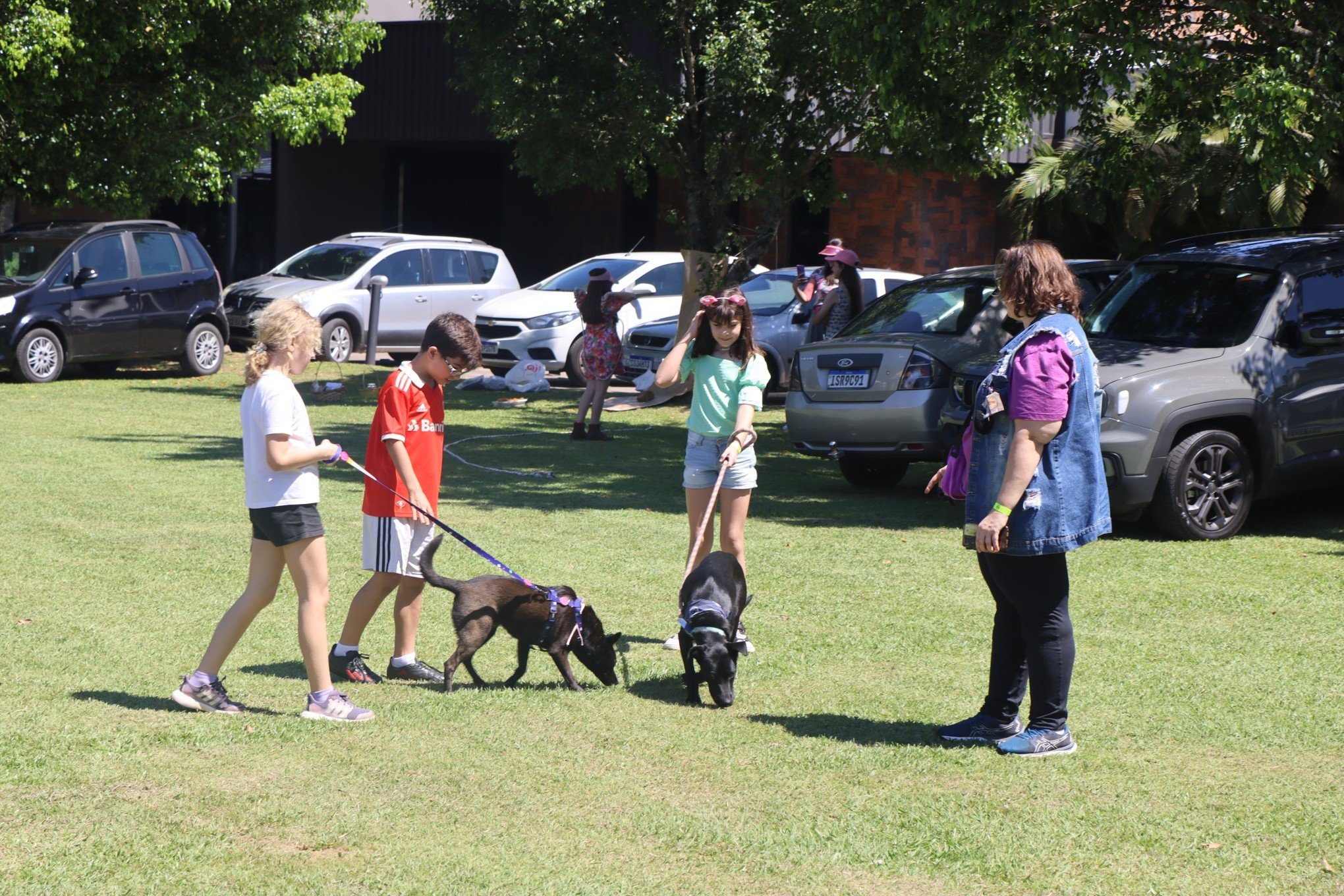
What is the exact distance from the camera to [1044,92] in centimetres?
1216

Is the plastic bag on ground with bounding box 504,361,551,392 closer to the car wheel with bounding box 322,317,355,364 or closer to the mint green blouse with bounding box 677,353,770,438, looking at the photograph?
the car wheel with bounding box 322,317,355,364

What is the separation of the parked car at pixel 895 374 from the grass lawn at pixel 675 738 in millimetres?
1361

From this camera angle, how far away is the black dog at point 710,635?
573cm

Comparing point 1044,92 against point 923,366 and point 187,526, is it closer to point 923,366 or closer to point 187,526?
point 923,366

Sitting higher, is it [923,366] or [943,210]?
[943,210]

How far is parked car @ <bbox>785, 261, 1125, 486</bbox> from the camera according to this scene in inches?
432

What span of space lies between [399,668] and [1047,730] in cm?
264

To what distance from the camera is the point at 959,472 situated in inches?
208

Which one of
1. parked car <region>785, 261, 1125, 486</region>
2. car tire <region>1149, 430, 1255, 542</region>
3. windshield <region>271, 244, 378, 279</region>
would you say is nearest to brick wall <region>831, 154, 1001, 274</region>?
windshield <region>271, 244, 378, 279</region>

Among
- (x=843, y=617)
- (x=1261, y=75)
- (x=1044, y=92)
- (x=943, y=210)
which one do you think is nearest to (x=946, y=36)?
(x=1044, y=92)

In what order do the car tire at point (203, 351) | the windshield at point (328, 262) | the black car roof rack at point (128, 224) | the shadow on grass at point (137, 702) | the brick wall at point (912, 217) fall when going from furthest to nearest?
the brick wall at point (912, 217)
the windshield at point (328, 262)
the car tire at point (203, 351)
the black car roof rack at point (128, 224)
the shadow on grass at point (137, 702)

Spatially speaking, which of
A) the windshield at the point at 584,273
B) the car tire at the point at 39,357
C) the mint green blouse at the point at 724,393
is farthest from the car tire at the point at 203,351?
the mint green blouse at the point at 724,393

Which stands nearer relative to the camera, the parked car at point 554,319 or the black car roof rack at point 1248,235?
the black car roof rack at point 1248,235

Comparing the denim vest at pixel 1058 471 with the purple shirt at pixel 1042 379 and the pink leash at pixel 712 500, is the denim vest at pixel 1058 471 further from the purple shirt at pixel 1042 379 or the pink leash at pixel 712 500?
the pink leash at pixel 712 500
